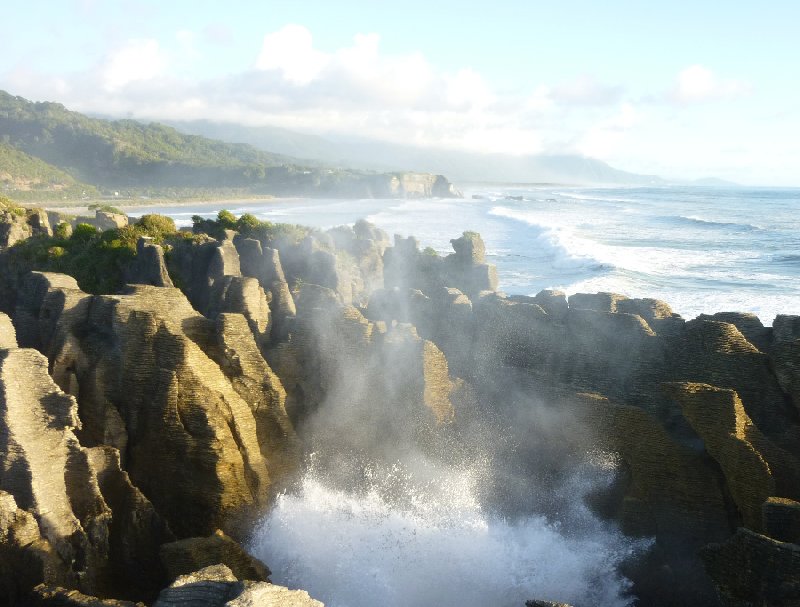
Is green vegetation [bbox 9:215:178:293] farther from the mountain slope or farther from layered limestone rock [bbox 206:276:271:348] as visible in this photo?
the mountain slope

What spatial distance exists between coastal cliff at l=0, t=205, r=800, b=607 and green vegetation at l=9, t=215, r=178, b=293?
16.8 ft

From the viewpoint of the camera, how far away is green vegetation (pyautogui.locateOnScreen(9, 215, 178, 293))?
23.5m

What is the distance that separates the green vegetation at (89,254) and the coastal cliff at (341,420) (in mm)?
5125

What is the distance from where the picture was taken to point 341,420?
1611 cm

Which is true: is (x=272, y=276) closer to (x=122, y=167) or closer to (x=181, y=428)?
(x=181, y=428)

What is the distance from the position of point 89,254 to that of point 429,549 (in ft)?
56.5

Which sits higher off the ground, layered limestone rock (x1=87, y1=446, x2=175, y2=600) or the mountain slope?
the mountain slope

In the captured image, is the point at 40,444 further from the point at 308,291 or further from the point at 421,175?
the point at 421,175

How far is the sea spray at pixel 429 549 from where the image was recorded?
12992mm

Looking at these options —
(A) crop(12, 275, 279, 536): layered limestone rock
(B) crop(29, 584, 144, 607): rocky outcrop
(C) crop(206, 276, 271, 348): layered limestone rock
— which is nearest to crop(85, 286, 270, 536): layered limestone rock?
(A) crop(12, 275, 279, 536): layered limestone rock

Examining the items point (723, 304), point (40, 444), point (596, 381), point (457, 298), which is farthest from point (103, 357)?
point (723, 304)

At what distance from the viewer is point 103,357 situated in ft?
48.2

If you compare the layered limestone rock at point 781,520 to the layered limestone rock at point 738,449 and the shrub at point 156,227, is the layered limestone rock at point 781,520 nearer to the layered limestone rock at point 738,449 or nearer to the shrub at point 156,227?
the layered limestone rock at point 738,449

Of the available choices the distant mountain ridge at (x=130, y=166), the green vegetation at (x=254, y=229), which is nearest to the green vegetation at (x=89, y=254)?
the green vegetation at (x=254, y=229)
